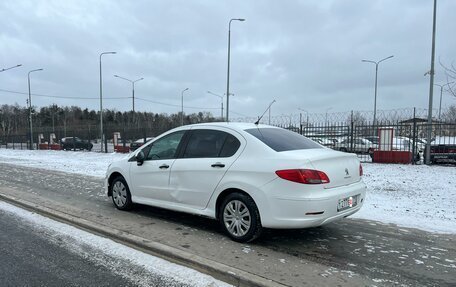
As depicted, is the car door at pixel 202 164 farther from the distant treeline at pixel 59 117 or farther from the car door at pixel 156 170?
the distant treeline at pixel 59 117

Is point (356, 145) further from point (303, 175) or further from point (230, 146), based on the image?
point (303, 175)

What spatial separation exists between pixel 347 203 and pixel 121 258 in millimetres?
3061

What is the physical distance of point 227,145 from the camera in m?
5.64

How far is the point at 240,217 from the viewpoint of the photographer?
530cm

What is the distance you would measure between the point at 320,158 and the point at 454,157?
14.3 meters

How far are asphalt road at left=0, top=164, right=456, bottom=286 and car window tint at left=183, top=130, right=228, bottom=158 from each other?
3.97 ft

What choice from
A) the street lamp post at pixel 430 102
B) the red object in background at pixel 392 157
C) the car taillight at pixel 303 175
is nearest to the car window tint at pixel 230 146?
the car taillight at pixel 303 175

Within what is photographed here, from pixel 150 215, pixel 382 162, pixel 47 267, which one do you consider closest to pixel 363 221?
pixel 150 215

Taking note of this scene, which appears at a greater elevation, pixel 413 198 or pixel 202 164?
pixel 202 164

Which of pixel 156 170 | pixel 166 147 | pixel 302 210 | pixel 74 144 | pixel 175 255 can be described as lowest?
pixel 74 144

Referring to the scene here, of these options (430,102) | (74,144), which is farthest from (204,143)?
(74,144)

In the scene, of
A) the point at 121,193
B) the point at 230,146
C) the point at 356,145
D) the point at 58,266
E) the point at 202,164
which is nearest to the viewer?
the point at 58,266

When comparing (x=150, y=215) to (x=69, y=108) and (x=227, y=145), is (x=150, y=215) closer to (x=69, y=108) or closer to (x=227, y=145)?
(x=227, y=145)

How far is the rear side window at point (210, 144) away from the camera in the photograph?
5.59m
